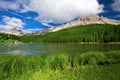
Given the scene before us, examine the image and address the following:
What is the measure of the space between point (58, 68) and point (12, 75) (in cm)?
593

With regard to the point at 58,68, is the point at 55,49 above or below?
below

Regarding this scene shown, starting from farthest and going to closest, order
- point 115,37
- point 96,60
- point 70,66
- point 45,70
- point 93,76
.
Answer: point 115,37
point 96,60
point 70,66
point 45,70
point 93,76

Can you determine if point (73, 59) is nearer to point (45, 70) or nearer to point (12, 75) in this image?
point (45, 70)

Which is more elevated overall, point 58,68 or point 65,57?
point 65,57

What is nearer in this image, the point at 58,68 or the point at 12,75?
the point at 12,75

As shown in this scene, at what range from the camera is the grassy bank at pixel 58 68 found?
1687 cm

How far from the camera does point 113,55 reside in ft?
82.1

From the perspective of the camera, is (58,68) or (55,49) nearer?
(58,68)

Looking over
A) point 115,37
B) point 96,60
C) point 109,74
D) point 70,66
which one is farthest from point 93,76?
point 115,37

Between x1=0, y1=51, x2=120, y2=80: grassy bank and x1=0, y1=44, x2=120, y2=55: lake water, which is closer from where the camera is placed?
x1=0, y1=51, x2=120, y2=80: grassy bank

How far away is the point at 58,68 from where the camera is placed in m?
20.4

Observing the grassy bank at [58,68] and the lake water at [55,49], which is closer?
the grassy bank at [58,68]

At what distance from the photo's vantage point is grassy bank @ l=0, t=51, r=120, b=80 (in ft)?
55.3

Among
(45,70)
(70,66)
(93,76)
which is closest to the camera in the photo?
(93,76)
